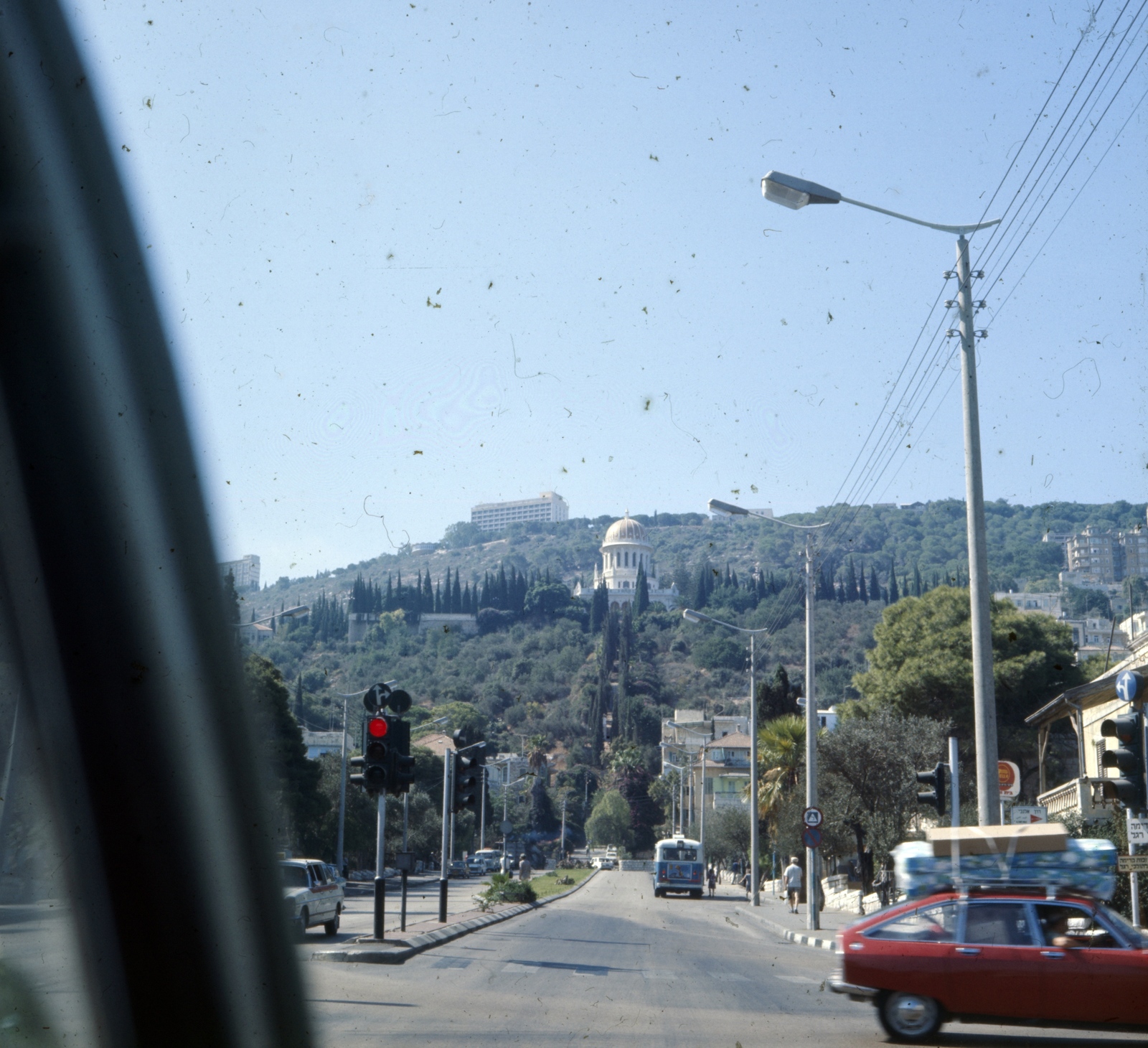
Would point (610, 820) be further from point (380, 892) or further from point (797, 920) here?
point (380, 892)

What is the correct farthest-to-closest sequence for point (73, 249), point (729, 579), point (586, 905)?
point (729, 579) < point (586, 905) < point (73, 249)

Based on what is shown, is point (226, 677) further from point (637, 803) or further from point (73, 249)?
point (637, 803)

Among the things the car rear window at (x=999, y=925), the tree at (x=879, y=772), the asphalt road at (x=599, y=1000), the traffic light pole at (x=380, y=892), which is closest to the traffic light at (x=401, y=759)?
the traffic light pole at (x=380, y=892)

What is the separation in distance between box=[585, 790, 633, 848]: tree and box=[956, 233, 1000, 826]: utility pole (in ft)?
334

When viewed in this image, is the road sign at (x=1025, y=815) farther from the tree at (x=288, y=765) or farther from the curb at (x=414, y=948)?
the tree at (x=288, y=765)

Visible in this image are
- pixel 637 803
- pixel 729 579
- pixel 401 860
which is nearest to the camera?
pixel 401 860

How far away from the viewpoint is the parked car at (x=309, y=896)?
18969mm

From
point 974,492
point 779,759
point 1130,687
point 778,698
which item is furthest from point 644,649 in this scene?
point 1130,687

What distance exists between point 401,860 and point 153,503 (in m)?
11.2

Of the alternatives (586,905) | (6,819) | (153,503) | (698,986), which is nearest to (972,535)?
(698,986)

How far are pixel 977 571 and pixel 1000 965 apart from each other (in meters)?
5.77

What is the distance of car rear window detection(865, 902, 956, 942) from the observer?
410 inches

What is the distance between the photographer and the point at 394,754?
17062mm

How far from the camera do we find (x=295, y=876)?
66.6ft
